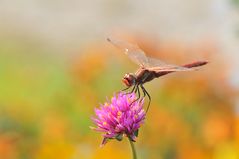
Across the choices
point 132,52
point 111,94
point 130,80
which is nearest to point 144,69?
point 130,80

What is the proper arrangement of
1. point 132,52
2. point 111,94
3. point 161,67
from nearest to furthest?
1. point 161,67
2. point 132,52
3. point 111,94

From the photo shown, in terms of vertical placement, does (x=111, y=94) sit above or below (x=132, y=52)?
below

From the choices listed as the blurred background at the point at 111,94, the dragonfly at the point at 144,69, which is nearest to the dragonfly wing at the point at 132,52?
the dragonfly at the point at 144,69

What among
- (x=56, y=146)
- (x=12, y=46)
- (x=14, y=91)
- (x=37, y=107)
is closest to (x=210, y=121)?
(x=56, y=146)

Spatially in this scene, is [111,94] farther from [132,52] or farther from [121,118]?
[121,118]

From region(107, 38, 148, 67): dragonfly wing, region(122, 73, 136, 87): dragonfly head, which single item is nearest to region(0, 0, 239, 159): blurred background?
region(107, 38, 148, 67): dragonfly wing

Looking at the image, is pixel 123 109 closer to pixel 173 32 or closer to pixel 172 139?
pixel 172 139

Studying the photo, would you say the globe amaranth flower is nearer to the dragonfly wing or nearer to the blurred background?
the dragonfly wing
